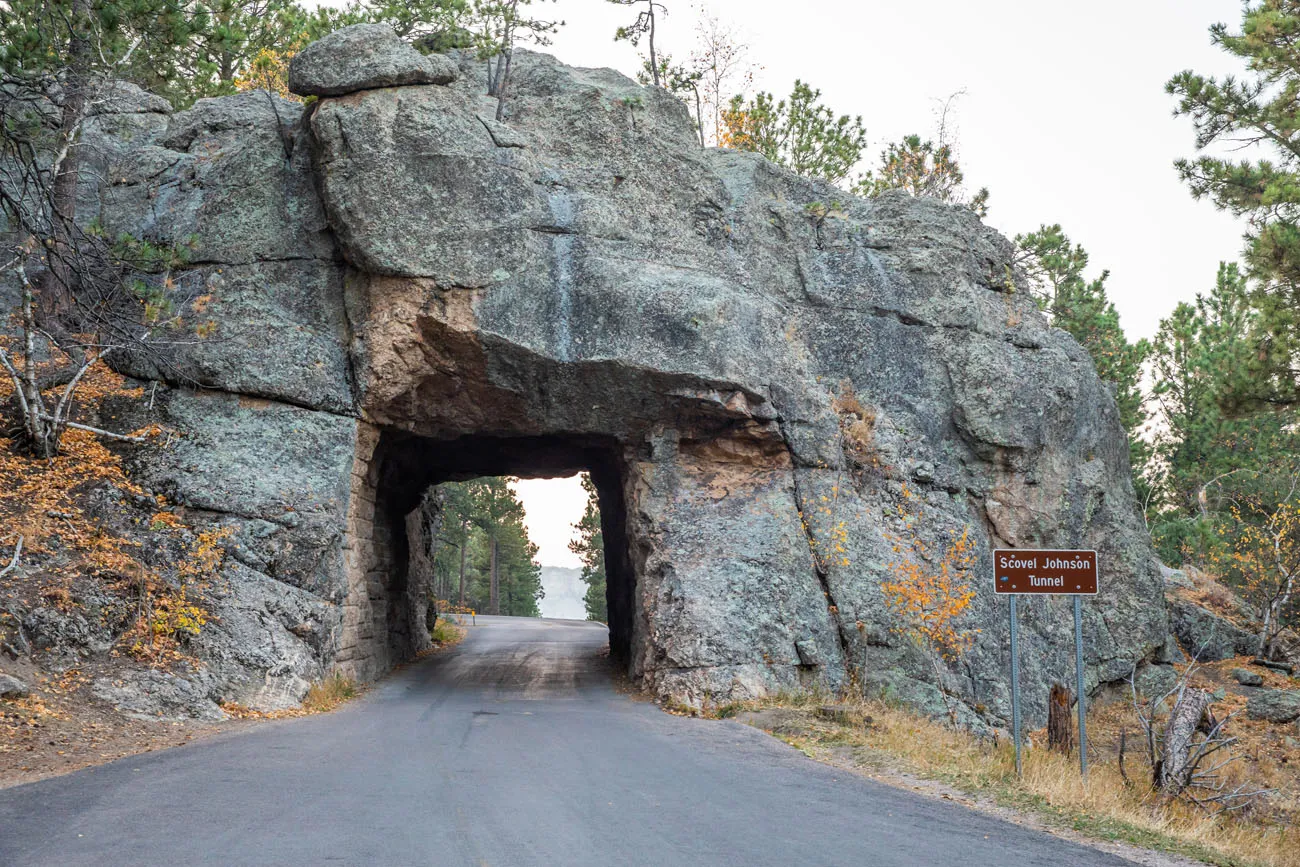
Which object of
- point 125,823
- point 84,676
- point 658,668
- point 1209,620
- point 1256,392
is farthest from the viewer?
point 1209,620

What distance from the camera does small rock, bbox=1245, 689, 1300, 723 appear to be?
18109mm

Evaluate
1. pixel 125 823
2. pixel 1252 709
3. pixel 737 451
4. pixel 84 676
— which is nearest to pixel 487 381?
pixel 737 451

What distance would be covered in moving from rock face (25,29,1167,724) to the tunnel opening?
0.82 ft

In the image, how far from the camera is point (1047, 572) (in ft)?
31.6

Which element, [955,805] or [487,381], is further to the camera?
[487,381]

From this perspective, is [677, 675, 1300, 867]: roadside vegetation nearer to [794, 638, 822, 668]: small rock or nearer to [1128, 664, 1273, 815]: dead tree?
[1128, 664, 1273, 815]: dead tree

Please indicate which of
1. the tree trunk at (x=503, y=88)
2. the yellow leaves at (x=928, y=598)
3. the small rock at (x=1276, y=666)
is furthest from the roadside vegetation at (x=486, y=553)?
the small rock at (x=1276, y=666)

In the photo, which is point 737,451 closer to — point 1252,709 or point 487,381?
point 487,381

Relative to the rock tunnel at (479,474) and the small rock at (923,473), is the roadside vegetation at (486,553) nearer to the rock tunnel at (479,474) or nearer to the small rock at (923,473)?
the rock tunnel at (479,474)

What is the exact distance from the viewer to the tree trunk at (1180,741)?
9422 mm

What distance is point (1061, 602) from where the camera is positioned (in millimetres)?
17969

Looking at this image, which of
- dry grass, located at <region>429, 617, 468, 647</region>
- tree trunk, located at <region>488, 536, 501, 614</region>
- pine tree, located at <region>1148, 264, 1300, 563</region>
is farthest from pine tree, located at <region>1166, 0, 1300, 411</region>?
tree trunk, located at <region>488, 536, 501, 614</region>

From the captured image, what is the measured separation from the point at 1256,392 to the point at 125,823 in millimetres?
16976

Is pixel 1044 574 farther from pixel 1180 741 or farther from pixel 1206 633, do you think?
pixel 1206 633
